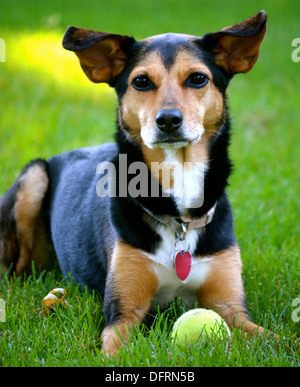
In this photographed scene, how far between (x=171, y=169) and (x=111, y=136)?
3.65m

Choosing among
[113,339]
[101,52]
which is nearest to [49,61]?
[101,52]

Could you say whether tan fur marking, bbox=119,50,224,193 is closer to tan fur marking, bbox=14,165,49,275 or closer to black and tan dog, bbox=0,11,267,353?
black and tan dog, bbox=0,11,267,353

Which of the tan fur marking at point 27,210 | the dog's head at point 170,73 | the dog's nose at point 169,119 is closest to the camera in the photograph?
the dog's nose at point 169,119

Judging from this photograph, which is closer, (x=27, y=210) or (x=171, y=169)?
(x=171, y=169)

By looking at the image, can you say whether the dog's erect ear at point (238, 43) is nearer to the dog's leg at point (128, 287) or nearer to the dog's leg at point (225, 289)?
the dog's leg at point (225, 289)

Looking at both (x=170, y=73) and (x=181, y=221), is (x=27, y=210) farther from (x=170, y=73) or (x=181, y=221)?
(x=170, y=73)

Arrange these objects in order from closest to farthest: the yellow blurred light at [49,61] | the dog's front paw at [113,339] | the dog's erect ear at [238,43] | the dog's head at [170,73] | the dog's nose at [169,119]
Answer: the dog's front paw at [113,339] < the dog's nose at [169,119] < the dog's head at [170,73] < the dog's erect ear at [238,43] < the yellow blurred light at [49,61]

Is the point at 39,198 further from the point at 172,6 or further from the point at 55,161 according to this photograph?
the point at 172,6

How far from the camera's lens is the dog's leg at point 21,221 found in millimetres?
4254

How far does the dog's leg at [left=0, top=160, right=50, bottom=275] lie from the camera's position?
425cm

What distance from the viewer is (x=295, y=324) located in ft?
10.4

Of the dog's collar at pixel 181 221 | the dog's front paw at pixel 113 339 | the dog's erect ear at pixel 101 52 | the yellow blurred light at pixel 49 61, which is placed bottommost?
the dog's front paw at pixel 113 339

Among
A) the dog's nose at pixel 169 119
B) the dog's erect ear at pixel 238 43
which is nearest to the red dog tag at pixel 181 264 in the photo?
the dog's nose at pixel 169 119

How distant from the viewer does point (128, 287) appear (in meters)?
3.12
